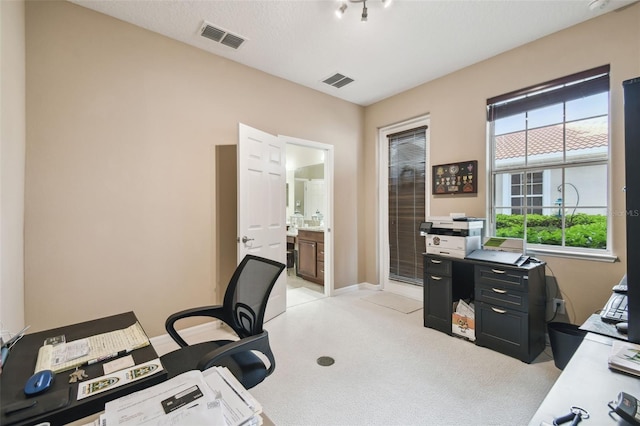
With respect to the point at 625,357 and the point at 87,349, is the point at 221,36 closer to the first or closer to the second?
the point at 87,349

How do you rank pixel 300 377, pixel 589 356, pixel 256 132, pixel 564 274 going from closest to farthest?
pixel 589 356 → pixel 300 377 → pixel 564 274 → pixel 256 132

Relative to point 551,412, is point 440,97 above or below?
above

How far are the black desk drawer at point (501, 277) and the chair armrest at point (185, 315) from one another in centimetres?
233

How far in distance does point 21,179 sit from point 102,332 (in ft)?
5.22

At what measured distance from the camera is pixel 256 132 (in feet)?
10.4

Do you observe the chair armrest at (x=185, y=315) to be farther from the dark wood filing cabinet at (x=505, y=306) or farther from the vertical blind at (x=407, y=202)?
the vertical blind at (x=407, y=202)

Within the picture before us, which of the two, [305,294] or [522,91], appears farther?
[305,294]

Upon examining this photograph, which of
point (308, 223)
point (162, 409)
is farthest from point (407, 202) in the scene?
point (162, 409)

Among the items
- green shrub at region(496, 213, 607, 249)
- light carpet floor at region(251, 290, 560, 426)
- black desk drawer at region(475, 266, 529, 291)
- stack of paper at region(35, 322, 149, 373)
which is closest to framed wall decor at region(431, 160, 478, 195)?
green shrub at region(496, 213, 607, 249)

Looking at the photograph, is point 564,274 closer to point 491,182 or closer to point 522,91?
point 491,182

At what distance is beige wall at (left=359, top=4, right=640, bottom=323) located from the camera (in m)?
2.34

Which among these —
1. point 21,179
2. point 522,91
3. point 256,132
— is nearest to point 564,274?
point 522,91

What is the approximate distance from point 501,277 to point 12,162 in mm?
3765

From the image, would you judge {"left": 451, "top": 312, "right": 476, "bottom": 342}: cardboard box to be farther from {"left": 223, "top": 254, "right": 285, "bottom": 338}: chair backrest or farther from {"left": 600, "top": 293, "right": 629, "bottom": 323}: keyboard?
{"left": 223, "top": 254, "right": 285, "bottom": 338}: chair backrest
